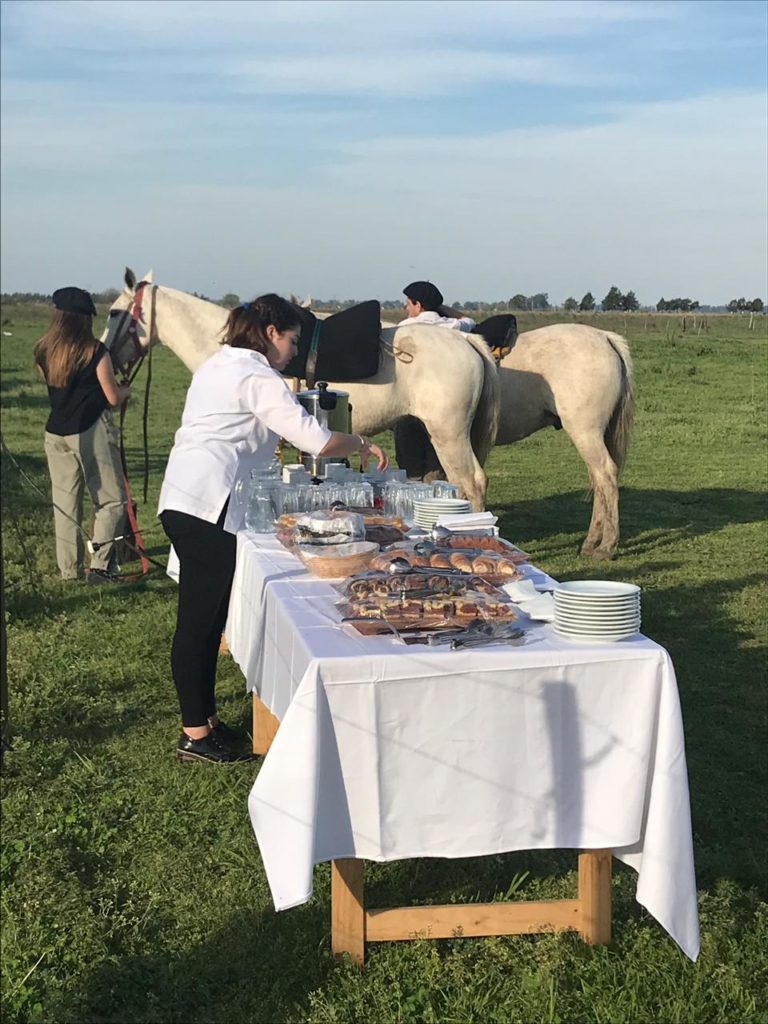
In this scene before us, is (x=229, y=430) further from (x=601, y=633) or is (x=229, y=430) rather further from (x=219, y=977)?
(x=219, y=977)

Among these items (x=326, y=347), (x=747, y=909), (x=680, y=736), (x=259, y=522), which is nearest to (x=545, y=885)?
(x=747, y=909)

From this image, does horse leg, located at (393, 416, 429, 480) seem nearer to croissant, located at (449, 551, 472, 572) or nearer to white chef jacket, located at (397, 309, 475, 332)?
white chef jacket, located at (397, 309, 475, 332)

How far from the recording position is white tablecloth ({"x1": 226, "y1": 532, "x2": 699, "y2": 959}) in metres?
2.78

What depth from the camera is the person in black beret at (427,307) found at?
938 cm

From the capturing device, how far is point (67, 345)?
24.2 feet

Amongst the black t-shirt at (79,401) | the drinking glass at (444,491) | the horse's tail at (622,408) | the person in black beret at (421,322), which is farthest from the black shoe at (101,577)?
the horse's tail at (622,408)

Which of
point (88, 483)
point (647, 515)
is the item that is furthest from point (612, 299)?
point (88, 483)

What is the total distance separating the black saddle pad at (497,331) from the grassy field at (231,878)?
255 centimetres

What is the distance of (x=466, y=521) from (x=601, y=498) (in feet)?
17.7

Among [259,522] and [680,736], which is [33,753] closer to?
[259,522]

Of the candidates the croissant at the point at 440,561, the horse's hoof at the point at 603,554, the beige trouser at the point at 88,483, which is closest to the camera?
the croissant at the point at 440,561

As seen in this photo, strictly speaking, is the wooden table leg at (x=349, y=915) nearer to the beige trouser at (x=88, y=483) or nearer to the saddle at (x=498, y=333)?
the beige trouser at (x=88, y=483)

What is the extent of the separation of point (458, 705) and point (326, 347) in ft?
19.2

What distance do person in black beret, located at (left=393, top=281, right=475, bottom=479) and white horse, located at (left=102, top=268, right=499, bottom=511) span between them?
0.33 metres
